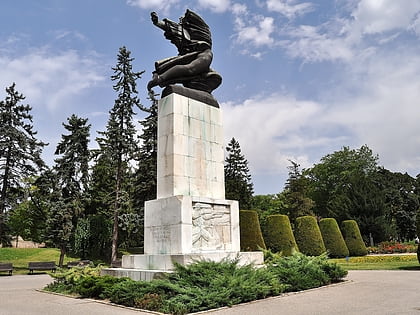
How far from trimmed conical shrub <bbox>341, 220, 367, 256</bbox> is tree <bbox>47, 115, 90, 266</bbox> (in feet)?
73.9

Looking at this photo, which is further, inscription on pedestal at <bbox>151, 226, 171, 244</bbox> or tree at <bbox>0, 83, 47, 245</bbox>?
tree at <bbox>0, 83, 47, 245</bbox>

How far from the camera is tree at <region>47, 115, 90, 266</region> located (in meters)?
31.2

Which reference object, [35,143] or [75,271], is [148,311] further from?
[35,143]

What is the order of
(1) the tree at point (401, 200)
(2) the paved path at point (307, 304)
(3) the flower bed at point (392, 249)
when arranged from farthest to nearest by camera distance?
(1) the tree at point (401, 200) → (3) the flower bed at point (392, 249) → (2) the paved path at point (307, 304)

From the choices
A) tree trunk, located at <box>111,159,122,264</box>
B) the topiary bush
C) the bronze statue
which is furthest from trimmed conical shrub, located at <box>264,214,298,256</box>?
the bronze statue

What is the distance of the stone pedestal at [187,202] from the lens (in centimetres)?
1139

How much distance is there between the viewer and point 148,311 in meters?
8.75

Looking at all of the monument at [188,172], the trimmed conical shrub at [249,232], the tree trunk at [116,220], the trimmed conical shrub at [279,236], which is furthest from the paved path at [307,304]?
the tree trunk at [116,220]

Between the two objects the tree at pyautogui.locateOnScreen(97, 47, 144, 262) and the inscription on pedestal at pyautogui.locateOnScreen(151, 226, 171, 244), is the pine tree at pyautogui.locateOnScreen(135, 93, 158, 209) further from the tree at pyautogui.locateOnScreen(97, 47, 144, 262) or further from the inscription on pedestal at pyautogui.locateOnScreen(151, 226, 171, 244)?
the inscription on pedestal at pyautogui.locateOnScreen(151, 226, 171, 244)

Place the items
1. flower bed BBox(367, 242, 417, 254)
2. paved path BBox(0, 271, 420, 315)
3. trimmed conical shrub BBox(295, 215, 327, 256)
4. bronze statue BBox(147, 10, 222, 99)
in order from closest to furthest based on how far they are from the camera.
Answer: paved path BBox(0, 271, 420, 315) → bronze statue BBox(147, 10, 222, 99) → trimmed conical shrub BBox(295, 215, 327, 256) → flower bed BBox(367, 242, 417, 254)

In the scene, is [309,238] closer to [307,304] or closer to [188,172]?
[188,172]

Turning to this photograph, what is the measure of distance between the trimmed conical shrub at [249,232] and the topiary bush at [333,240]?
363 inches

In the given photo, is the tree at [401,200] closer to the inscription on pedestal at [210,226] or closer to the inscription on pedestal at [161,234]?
the inscription on pedestal at [210,226]

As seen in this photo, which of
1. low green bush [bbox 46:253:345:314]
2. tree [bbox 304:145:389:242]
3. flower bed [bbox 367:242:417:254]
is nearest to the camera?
low green bush [bbox 46:253:345:314]
